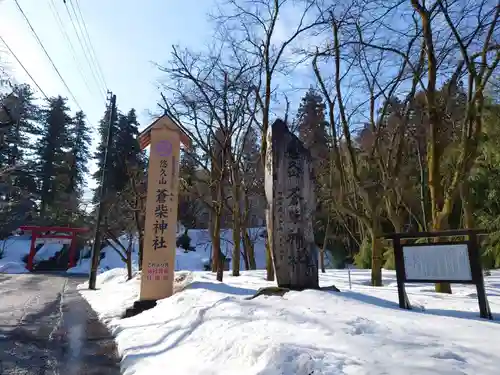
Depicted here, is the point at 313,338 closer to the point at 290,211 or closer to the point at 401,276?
the point at 401,276

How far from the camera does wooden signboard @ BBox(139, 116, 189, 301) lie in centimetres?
940

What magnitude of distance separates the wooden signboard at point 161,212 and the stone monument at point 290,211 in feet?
10.1

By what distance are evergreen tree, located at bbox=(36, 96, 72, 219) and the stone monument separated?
3777cm

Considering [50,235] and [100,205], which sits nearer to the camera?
[100,205]

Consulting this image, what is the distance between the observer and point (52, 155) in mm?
40844

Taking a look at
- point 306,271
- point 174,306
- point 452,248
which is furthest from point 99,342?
point 452,248

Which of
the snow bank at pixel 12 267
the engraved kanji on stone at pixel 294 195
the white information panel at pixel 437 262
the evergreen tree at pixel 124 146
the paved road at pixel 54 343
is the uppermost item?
the evergreen tree at pixel 124 146

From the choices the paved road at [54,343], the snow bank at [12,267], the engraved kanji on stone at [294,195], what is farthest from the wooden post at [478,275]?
the snow bank at [12,267]

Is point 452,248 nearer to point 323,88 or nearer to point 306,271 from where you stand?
point 306,271

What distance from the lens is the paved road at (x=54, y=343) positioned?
5.11 metres

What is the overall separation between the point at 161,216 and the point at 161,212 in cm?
10

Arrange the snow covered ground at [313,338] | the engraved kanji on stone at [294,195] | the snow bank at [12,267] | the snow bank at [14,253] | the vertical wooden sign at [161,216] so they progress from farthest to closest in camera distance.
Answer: the snow bank at [14,253] < the snow bank at [12,267] < the vertical wooden sign at [161,216] < the engraved kanji on stone at [294,195] < the snow covered ground at [313,338]

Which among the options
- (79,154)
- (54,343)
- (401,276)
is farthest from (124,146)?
(401,276)

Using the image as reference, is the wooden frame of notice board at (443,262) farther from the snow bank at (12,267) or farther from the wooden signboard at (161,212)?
the snow bank at (12,267)
